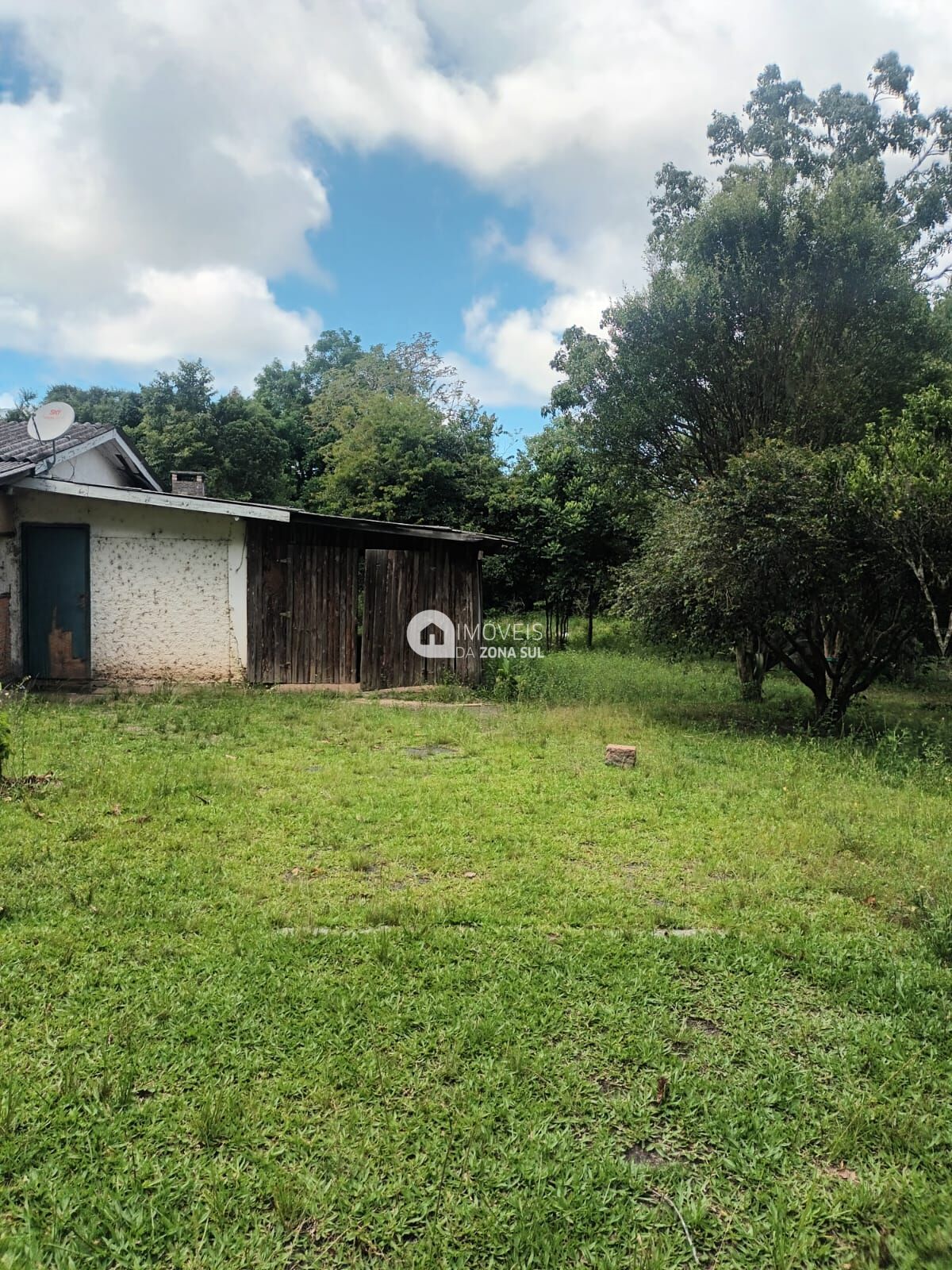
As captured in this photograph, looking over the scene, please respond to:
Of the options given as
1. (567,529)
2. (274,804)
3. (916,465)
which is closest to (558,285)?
(567,529)

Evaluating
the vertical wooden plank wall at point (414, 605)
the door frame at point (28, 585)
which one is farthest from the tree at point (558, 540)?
the door frame at point (28, 585)

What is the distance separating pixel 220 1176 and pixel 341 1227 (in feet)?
1.15

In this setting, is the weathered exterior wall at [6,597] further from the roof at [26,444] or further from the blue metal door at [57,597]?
the roof at [26,444]

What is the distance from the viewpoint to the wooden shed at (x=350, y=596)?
923 centimetres

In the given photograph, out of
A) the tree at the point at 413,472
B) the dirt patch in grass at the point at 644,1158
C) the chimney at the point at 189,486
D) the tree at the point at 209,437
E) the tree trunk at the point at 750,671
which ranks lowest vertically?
the dirt patch in grass at the point at 644,1158

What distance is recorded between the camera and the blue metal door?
8.84 meters

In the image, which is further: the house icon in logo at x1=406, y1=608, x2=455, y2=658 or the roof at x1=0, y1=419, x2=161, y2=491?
the house icon in logo at x1=406, y1=608, x2=455, y2=658

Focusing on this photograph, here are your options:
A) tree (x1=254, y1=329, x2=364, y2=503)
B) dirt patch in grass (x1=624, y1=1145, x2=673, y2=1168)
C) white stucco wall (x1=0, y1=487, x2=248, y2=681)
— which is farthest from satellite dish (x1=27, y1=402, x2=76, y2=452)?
tree (x1=254, y1=329, x2=364, y2=503)

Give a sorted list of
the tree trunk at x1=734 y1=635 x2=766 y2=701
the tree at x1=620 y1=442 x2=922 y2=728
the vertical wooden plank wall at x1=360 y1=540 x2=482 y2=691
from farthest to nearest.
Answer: the tree trunk at x1=734 y1=635 x2=766 y2=701 → the vertical wooden plank wall at x1=360 y1=540 x2=482 y2=691 → the tree at x1=620 y1=442 x2=922 y2=728

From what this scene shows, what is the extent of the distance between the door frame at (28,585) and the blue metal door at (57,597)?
0.4 inches

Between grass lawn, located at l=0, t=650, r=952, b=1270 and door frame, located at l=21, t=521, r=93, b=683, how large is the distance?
4517 mm

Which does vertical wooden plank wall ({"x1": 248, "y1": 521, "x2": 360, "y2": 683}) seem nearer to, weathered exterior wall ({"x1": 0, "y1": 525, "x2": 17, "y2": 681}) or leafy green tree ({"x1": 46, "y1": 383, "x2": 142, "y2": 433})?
weathered exterior wall ({"x1": 0, "y1": 525, "x2": 17, "y2": 681})

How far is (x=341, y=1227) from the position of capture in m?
1.64

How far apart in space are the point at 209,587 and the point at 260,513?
4.18 feet
